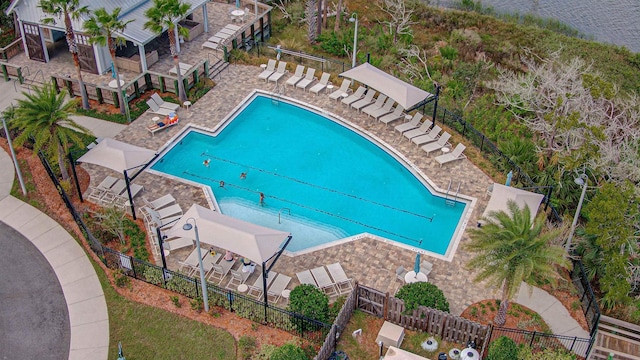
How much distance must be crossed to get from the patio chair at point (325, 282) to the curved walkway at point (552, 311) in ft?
23.7

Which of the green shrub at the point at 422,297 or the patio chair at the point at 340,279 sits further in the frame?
the patio chair at the point at 340,279

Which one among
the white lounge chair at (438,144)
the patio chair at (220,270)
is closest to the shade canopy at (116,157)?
the patio chair at (220,270)

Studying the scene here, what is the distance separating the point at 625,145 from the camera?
96.4 feet

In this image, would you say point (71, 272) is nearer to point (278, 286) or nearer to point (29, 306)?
point (29, 306)

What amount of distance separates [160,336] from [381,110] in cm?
1773

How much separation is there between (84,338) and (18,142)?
9.54m

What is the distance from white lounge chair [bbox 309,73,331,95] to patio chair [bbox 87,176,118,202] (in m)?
12.9

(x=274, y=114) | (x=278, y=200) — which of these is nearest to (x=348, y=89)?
(x=274, y=114)

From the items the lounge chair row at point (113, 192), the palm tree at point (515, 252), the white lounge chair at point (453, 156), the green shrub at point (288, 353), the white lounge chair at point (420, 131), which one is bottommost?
the lounge chair row at point (113, 192)

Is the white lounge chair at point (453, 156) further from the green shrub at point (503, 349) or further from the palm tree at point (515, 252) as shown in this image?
the green shrub at point (503, 349)

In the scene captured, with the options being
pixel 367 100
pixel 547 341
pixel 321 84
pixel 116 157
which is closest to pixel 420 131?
pixel 367 100

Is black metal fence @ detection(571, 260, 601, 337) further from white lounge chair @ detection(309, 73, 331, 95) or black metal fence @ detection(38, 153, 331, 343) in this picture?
white lounge chair @ detection(309, 73, 331, 95)

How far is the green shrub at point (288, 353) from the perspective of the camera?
21094 mm

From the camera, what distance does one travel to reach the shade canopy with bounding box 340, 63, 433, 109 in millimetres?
32594
